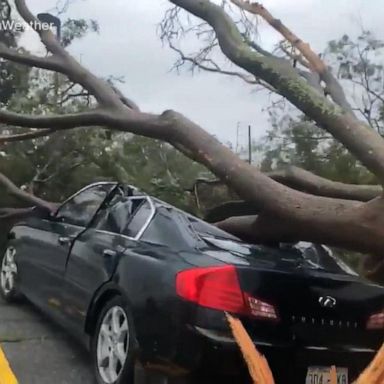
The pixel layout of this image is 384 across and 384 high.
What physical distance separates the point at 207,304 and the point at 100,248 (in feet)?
4.58

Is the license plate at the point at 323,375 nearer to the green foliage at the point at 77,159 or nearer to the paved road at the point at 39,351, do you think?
the paved road at the point at 39,351

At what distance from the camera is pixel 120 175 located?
11.1 meters

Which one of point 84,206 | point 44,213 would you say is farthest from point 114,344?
point 44,213

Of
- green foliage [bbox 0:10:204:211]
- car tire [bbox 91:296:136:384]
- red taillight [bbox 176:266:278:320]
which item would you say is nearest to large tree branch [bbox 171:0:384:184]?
red taillight [bbox 176:266:278:320]

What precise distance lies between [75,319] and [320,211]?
206 cm

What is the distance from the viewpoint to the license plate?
13.7 feet

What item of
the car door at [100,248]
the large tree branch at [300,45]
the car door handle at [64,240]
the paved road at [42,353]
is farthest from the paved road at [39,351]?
the large tree branch at [300,45]

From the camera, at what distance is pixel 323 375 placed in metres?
4.21

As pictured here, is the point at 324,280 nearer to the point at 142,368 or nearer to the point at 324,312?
the point at 324,312

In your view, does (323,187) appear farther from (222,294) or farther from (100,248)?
(222,294)

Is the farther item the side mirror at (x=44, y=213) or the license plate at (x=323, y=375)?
the side mirror at (x=44, y=213)

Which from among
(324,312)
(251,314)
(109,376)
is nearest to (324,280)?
(324,312)

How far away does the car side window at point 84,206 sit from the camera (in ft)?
20.3

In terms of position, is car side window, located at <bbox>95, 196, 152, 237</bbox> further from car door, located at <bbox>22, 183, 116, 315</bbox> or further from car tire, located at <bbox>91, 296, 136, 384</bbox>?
car tire, located at <bbox>91, 296, 136, 384</bbox>
